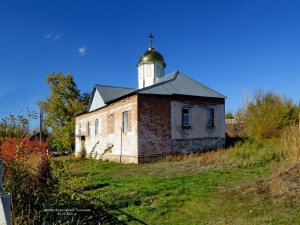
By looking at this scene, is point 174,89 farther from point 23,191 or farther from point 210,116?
point 23,191

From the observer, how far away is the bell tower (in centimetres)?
2234

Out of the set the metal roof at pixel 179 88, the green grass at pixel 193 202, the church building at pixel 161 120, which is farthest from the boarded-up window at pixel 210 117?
the green grass at pixel 193 202

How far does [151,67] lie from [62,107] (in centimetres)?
1467

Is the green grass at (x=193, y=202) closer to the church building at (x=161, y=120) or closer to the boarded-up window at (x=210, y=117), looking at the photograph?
the church building at (x=161, y=120)

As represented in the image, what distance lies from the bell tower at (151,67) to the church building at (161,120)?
305cm

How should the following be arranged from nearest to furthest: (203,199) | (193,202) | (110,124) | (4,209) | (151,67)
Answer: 1. (4,209)
2. (193,202)
3. (203,199)
4. (110,124)
5. (151,67)

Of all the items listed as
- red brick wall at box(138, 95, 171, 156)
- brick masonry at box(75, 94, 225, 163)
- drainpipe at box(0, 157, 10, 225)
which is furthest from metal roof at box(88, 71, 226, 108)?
drainpipe at box(0, 157, 10, 225)

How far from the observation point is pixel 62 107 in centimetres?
3089

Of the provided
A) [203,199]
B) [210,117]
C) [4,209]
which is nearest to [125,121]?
[210,117]

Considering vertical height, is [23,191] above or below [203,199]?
above

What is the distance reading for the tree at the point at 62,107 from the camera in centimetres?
3016

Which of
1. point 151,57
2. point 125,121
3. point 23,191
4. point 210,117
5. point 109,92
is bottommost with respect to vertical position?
point 23,191

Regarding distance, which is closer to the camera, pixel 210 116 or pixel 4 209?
pixel 4 209

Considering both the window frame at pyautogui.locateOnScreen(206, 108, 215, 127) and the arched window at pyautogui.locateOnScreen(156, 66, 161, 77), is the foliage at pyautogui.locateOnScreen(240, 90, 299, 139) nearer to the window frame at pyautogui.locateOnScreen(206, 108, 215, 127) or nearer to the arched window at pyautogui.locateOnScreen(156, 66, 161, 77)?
the window frame at pyautogui.locateOnScreen(206, 108, 215, 127)
